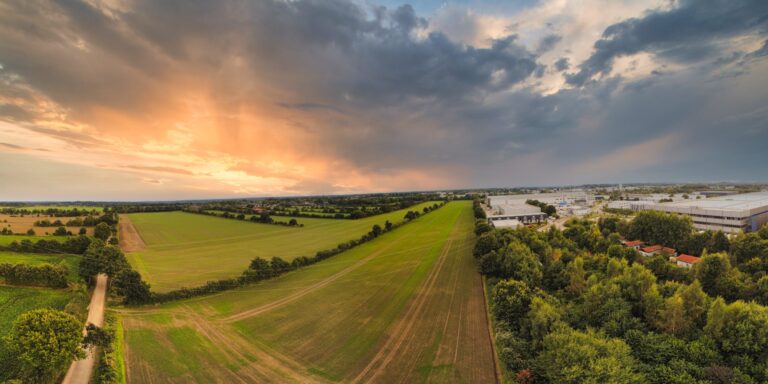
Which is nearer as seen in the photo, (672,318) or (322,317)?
(672,318)

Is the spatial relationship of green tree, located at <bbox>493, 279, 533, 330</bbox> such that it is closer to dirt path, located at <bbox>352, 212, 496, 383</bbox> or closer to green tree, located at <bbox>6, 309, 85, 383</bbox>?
dirt path, located at <bbox>352, 212, 496, 383</bbox>

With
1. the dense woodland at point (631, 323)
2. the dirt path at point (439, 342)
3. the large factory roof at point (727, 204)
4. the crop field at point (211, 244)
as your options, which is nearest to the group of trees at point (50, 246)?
the crop field at point (211, 244)

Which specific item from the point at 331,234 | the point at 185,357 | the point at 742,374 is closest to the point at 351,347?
the point at 185,357

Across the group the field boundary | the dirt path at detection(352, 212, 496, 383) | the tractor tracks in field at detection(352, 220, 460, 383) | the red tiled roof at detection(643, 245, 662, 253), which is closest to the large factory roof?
the red tiled roof at detection(643, 245, 662, 253)

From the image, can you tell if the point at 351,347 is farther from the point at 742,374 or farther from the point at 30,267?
the point at 30,267

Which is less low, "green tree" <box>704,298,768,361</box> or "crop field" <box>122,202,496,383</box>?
"green tree" <box>704,298,768,361</box>
